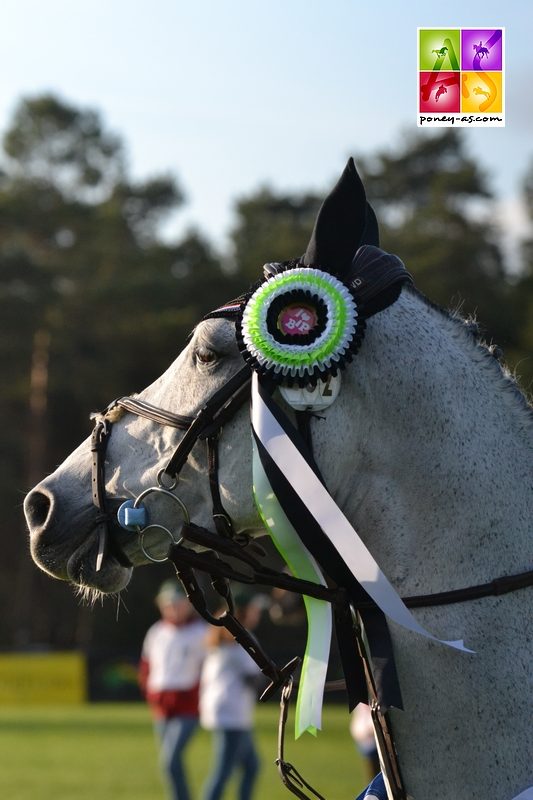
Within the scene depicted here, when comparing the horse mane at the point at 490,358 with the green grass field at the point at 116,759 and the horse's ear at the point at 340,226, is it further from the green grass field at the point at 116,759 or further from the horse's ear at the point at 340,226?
the green grass field at the point at 116,759

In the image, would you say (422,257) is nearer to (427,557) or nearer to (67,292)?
(67,292)

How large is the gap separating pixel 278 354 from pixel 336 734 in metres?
20.1

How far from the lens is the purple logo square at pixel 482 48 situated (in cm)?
555

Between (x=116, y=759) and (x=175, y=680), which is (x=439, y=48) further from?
(x=116, y=759)

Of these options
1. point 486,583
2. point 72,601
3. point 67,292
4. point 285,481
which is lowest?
point 72,601

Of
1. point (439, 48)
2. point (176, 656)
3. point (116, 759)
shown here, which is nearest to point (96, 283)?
point (116, 759)

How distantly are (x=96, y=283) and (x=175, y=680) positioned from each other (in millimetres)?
30644

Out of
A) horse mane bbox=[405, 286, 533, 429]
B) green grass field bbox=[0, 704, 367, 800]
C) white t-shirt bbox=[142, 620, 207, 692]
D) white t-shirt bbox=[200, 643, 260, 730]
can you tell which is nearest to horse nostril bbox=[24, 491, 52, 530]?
horse mane bbox=[405, 286, 533, 429]

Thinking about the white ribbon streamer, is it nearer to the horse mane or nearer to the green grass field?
the horse mane

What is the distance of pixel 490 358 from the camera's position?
3.29 m

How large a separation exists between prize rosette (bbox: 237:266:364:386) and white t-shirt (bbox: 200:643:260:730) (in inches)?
359

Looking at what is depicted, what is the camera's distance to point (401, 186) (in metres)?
54.4

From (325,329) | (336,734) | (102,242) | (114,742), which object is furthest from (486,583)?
(102,242)

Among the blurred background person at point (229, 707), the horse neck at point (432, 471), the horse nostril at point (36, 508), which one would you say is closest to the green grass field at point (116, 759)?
the blurred background person at point (229, 707)
